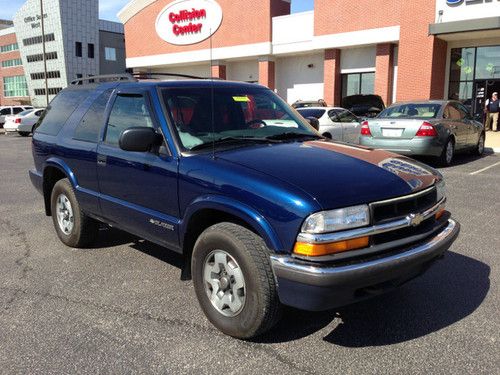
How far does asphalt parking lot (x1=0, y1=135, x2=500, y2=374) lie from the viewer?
299cm

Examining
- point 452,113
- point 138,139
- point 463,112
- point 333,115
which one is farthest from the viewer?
point 333,115

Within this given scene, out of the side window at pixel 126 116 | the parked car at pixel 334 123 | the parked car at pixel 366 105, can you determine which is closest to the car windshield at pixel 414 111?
the parked car at pixel 334 123

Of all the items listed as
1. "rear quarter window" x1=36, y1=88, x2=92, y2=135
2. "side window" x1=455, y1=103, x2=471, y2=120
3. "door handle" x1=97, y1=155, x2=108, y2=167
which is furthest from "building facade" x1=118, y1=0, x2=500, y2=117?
"door handle" x1=97, y1=155, x2=108, y2=167

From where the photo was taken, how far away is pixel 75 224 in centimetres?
515

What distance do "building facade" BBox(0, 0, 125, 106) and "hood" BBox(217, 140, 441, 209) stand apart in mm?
61853

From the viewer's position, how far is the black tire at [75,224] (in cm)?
509

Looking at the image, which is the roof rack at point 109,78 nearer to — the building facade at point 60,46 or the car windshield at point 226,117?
the car windshield at point 226,117

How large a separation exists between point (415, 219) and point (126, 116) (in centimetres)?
264

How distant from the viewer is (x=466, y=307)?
3736 millimetres

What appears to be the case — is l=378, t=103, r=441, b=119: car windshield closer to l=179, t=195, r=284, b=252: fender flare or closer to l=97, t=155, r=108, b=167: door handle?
l=97, t=155, r=108, b=167: door handle

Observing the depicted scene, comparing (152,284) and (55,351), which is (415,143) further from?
(55,351)

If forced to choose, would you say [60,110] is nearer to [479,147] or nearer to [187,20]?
[479,147]

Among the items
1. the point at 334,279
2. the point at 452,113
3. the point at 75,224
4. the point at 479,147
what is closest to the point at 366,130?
the point at 452,113

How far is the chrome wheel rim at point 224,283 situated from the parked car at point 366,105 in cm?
1695
